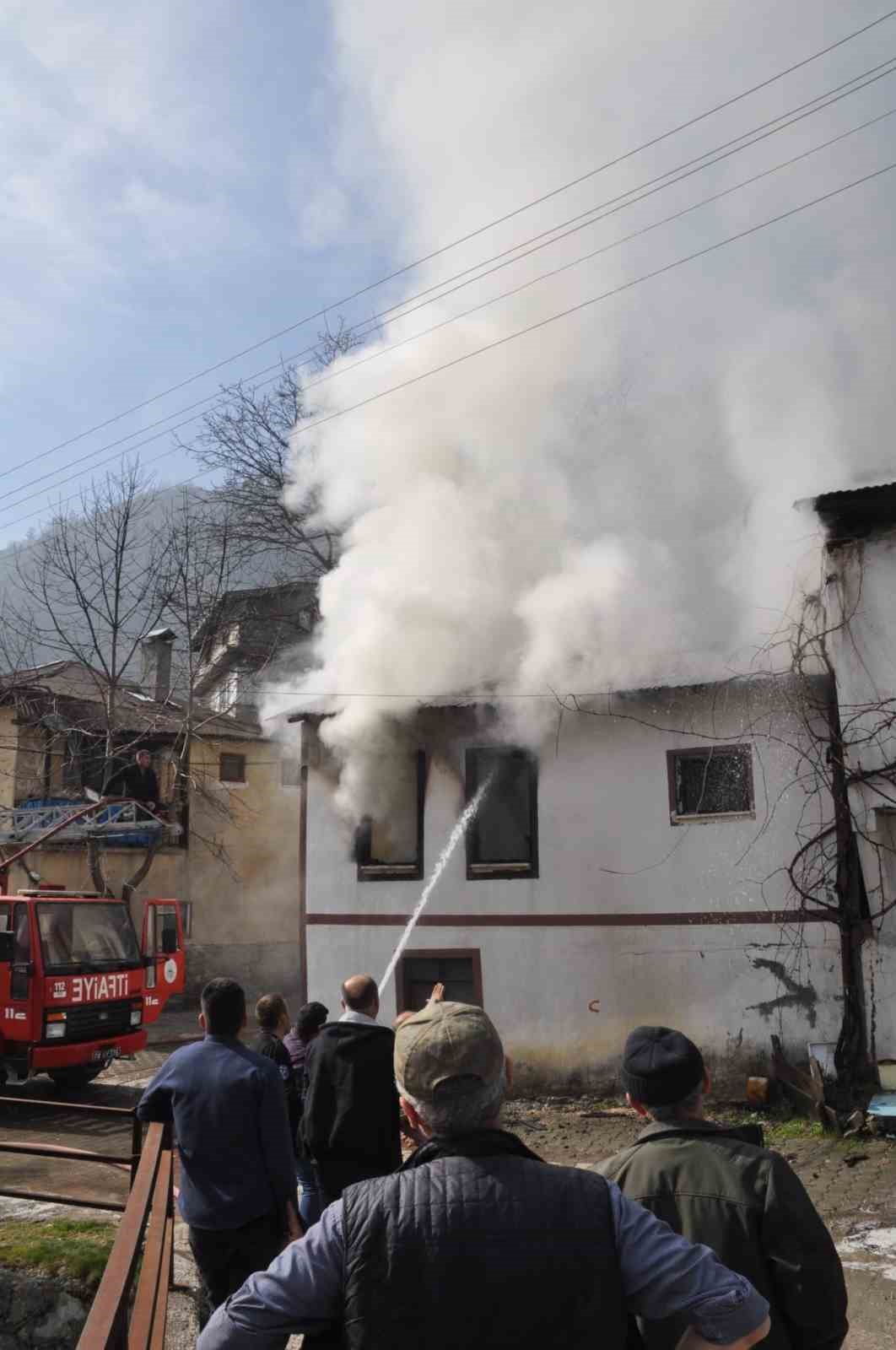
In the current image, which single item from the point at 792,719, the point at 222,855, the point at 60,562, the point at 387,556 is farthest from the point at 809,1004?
the point at 60,562

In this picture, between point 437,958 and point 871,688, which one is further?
point 437,958

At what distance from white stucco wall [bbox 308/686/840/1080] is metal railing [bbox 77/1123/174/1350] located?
7734 millimetres

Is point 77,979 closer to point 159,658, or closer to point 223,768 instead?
point 223,768

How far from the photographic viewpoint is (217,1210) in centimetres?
407

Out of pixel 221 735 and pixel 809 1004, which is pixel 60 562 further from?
pixel 809 1004

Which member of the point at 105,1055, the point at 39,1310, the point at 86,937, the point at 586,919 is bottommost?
the point at 39,1310

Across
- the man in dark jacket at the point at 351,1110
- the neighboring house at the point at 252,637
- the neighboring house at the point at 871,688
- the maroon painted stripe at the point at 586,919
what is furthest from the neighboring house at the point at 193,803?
the man in dark jacket at the point at 351,1110

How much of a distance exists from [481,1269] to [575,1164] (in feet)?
26.3

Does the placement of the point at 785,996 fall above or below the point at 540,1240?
below

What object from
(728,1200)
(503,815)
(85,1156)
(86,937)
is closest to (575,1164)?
(503,815)

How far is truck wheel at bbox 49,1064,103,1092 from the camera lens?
12336mm

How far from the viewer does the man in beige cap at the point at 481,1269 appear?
174 centimetres

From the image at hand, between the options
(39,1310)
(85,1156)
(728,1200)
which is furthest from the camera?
(39,1310)

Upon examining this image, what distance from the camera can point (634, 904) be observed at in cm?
1187
